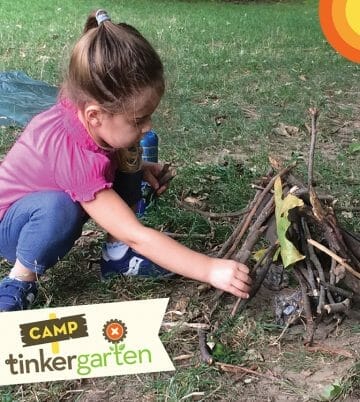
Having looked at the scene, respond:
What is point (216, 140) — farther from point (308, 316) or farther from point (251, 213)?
point (308, 316)

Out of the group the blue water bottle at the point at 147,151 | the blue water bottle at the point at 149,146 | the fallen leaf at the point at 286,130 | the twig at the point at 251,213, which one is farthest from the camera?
the fallen leaf at the point at 286,130

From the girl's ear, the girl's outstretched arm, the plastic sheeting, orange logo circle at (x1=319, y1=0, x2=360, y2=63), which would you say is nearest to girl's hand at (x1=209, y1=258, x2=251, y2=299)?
the girl's outstretched arm

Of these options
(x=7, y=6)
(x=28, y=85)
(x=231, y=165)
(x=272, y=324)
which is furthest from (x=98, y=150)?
(x=7, y=6)

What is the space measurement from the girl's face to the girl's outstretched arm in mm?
149

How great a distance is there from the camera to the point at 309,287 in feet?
5.72

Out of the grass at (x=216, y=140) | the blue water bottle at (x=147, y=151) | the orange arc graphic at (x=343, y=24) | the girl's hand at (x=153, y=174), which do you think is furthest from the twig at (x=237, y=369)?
the orange arc graphic at (x=343, y=24)

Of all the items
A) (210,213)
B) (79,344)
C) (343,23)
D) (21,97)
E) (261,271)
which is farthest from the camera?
(343,23)

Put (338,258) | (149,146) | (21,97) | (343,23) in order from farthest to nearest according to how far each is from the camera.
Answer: (343,23)
(21,97)
(149,146)
(338,258)

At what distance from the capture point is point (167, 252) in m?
1.66

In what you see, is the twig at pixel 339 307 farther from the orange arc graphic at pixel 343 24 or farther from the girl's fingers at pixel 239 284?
the orange arc graphic at pixel 343 24

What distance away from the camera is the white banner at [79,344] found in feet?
5.12

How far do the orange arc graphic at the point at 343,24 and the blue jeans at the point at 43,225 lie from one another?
10.5ft

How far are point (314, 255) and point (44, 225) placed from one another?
0.75 m

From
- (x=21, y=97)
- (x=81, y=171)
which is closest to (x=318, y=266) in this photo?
(x=81, y=171)
